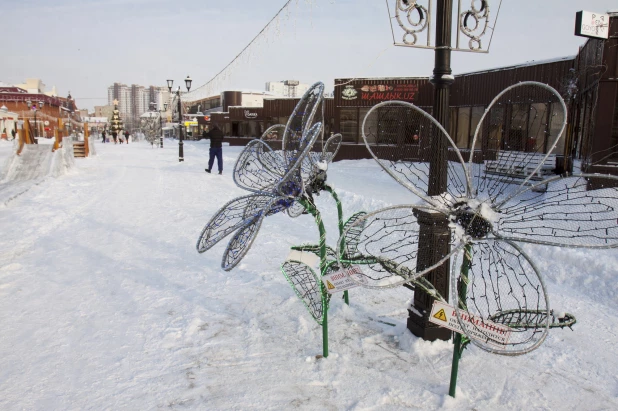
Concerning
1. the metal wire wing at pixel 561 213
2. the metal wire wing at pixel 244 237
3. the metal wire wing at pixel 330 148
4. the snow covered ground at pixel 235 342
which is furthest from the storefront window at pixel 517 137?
the metal wire wing at pixel 244 237

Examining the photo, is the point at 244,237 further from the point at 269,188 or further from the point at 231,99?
the point at 231,99

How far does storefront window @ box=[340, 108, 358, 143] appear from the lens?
22031 mm

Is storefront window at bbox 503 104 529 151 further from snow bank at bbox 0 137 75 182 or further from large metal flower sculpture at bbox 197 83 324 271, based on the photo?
snow bank at bbox 0 137 75 182

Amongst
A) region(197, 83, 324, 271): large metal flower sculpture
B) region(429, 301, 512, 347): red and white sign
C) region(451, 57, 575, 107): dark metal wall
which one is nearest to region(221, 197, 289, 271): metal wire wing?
region(197, 83, 324, 271): large metal flower sculpture

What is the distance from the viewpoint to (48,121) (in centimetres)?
6406

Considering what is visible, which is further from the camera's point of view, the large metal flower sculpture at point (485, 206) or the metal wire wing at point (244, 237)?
the metal wire wing at point (244, 237)

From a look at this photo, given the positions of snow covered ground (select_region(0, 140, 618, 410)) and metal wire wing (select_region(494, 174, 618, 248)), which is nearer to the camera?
metal wire wing (select_region(494, 174, 618, 248))

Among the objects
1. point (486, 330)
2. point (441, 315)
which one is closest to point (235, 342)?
point (441, 315)

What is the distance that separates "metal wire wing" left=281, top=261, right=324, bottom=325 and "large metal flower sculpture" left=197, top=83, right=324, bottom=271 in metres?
0.62

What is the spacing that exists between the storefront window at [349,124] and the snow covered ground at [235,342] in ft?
53.5

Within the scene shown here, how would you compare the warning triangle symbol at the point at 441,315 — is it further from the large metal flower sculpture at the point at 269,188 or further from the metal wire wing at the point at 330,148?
the metal wire wing at the point at 330,148

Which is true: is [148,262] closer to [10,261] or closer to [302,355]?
[10,261]

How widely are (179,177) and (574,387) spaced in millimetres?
12685

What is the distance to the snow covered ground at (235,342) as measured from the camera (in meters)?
2.88
